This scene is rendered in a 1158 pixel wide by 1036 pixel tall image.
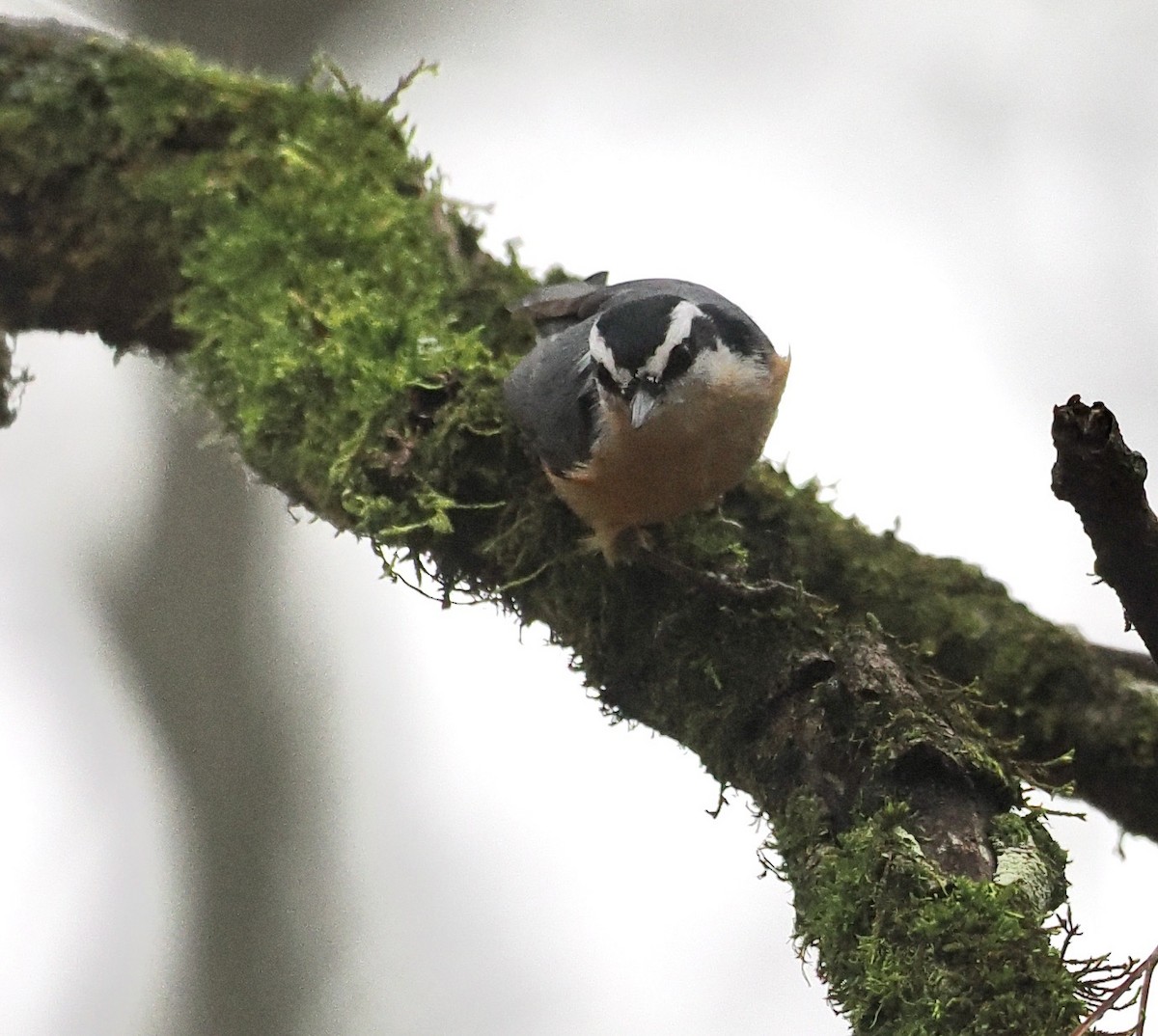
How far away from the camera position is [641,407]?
6.22 feet

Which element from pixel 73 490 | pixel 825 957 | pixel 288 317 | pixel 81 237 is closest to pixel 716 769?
pixel 825 957

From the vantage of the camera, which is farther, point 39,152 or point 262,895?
point 262,895

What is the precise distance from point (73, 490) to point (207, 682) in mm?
700

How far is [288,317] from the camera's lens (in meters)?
2.11

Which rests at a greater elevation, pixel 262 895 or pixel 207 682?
pixel 207 682

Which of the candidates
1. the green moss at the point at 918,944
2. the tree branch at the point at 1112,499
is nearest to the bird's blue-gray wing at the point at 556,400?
the green moss at the point at 918,944

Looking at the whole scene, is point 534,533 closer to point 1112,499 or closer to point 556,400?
point 556,400

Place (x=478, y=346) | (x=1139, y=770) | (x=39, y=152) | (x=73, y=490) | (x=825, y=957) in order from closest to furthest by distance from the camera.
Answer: (x=825, y=957), (x=1139, y=770), (x=478, y=346), (x=39, y=152), (x=73, y=490)

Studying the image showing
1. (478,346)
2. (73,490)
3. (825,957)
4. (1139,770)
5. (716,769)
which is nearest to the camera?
(825,957)

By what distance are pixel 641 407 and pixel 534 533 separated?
0.29 meters

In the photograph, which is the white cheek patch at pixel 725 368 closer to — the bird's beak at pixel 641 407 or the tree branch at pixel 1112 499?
the bird's beak at pixel 641 407

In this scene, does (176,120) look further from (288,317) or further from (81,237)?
(288,317)

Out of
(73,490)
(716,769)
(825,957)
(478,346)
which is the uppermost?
(73,490)

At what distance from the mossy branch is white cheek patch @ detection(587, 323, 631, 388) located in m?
0.20
